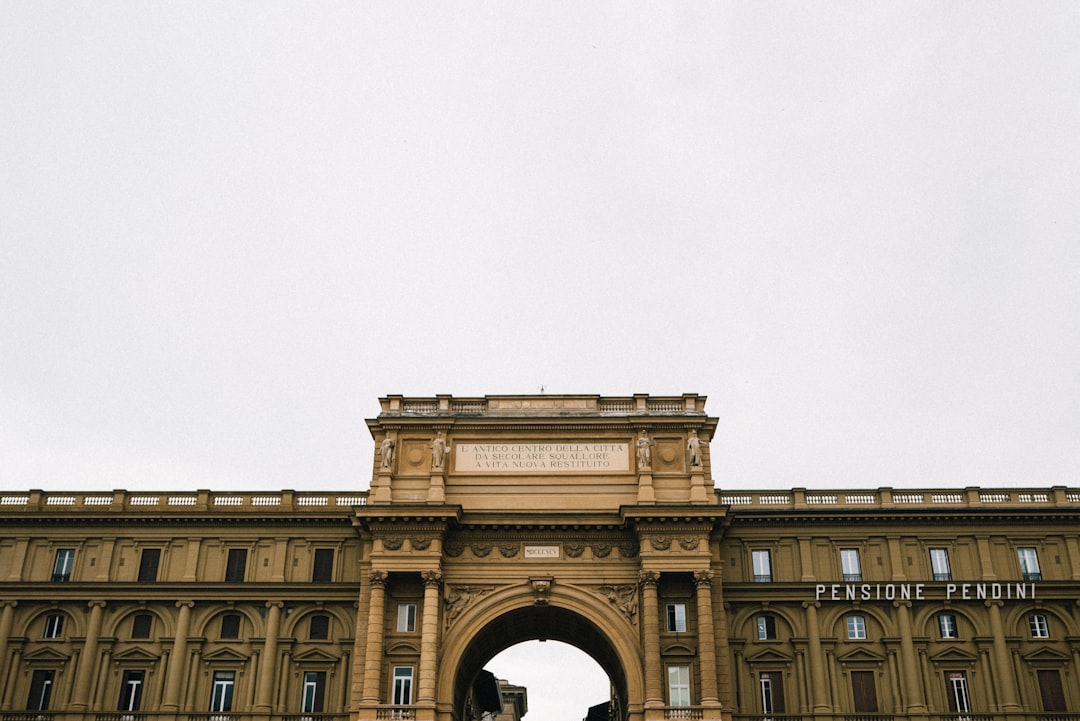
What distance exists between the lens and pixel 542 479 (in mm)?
52406

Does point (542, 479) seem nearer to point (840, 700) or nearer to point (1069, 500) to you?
point (840, 700)

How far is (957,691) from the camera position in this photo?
4925 centimetres

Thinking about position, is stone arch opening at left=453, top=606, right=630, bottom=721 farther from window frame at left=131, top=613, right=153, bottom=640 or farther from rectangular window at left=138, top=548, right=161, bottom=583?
rectangular window at left=138, top=548, right=161, bottom=583

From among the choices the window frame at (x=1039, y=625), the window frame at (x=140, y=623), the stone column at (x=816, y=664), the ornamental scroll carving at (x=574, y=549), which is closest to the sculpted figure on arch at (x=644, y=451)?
the ornamental scroll carving at (x=574, y=549)

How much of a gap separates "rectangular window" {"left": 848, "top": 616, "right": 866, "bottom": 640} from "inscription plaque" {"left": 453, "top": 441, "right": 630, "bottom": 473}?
45.3 feet

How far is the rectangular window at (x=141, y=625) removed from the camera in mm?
51469

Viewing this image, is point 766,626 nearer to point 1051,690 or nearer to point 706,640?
point 706,640

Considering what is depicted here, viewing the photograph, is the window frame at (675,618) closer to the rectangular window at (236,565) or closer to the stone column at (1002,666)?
the stone column at (1002,666)

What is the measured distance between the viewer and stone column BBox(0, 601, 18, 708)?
1987 inches

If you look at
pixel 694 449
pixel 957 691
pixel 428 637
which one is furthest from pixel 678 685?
pixel 957 691

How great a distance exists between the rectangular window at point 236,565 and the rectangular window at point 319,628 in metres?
4.56

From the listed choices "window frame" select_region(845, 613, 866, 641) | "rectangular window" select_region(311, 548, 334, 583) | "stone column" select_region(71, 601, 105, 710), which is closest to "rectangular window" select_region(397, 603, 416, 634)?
"rectangular window" select_region(311, 548, 334, 583)

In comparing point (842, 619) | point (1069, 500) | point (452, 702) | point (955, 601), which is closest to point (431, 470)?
point (452, 702)

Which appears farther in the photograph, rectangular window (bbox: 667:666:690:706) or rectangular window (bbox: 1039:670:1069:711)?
rectangular window (bbox: 1039:670:1069:711)
